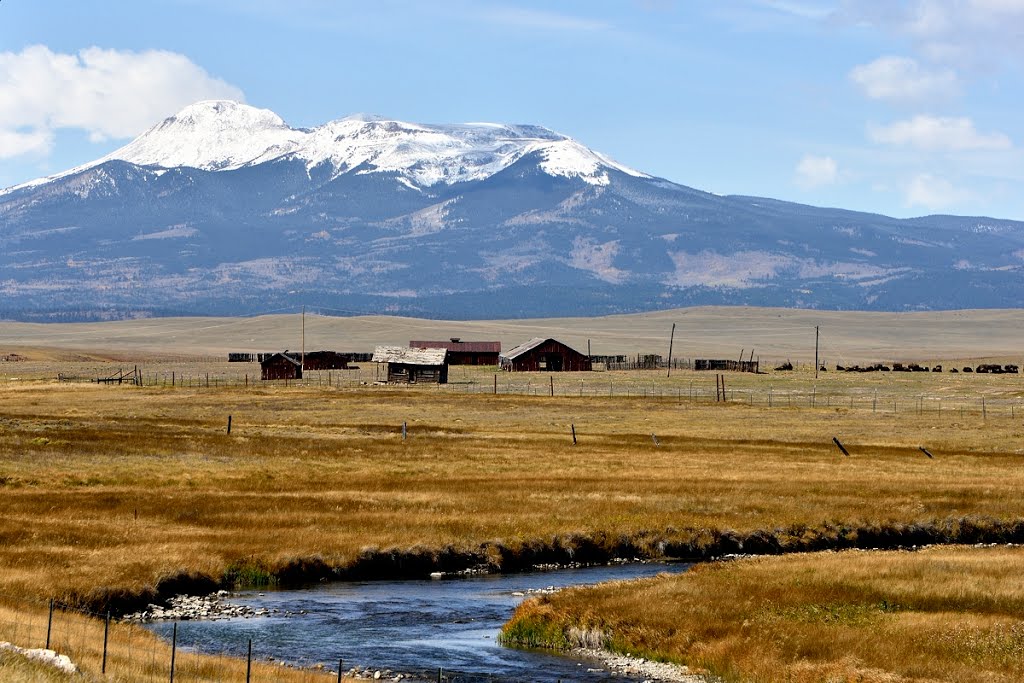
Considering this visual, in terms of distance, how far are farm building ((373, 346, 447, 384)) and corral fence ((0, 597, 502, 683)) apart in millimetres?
116439

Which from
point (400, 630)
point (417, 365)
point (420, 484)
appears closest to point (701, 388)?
point (417, 365)

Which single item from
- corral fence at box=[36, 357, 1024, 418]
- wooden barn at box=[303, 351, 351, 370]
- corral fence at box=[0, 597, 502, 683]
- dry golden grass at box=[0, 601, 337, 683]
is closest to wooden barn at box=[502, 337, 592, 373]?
corral fence at box=[36, 357, 1024, 418]

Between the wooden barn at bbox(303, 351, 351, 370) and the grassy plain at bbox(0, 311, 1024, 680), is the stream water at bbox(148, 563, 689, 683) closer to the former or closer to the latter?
the grassy plain at bbox(0, 311, 1024, 680)

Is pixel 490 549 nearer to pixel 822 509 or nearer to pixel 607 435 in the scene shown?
pixel 822 509

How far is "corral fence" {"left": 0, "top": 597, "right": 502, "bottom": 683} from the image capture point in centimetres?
2359

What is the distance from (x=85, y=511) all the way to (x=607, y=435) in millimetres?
41294

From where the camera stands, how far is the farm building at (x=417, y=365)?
147m

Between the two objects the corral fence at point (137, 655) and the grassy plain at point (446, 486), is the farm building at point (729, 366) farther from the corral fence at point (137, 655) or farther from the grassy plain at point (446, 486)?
the corral fence at point (137, 655)

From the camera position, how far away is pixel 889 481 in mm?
54594

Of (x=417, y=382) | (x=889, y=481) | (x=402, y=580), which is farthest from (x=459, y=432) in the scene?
(x=417, y=382)

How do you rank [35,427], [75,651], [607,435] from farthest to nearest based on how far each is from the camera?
[607,435], [35,427], [75,651]

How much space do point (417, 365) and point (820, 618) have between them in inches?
4692

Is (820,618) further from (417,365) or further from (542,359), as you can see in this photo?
(542,359)

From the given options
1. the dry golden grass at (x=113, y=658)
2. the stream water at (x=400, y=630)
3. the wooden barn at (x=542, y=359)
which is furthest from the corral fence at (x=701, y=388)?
the dry golden grass at (x=113, y=658)
